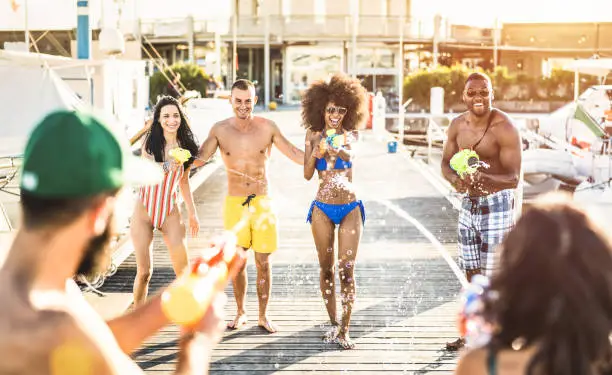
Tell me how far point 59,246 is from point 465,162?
4.40m

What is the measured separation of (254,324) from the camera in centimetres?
696

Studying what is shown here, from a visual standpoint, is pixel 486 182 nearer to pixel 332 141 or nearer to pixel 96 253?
pixel 332 141

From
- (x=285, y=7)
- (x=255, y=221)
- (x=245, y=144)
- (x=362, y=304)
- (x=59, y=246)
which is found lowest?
(x=362, y=304)

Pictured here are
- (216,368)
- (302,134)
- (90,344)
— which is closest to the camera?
(90,344)

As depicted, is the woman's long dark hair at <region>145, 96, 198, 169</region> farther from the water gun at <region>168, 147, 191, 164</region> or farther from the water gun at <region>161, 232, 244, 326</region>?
the water gun at <region>161, 232, 244, 326</region>

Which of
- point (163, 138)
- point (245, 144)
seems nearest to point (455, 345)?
point (245, 144)

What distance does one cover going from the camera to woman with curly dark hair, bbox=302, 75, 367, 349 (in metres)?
6.32

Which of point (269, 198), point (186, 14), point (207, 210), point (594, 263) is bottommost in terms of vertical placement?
point (207, 210)

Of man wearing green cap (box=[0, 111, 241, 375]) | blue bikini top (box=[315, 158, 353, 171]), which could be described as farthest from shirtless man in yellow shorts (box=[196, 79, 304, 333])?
man wearing green cap (box=[0, 111, 241, 375])

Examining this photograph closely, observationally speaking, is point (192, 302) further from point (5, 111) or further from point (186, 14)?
point (186, 14)

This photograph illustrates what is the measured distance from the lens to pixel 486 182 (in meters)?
6.25

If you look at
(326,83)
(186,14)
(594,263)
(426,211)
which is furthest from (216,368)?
(186,14)

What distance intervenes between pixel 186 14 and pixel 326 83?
142 feet

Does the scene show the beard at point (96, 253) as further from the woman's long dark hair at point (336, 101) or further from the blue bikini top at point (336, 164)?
the woman's long dark hair at point (336, 101)
